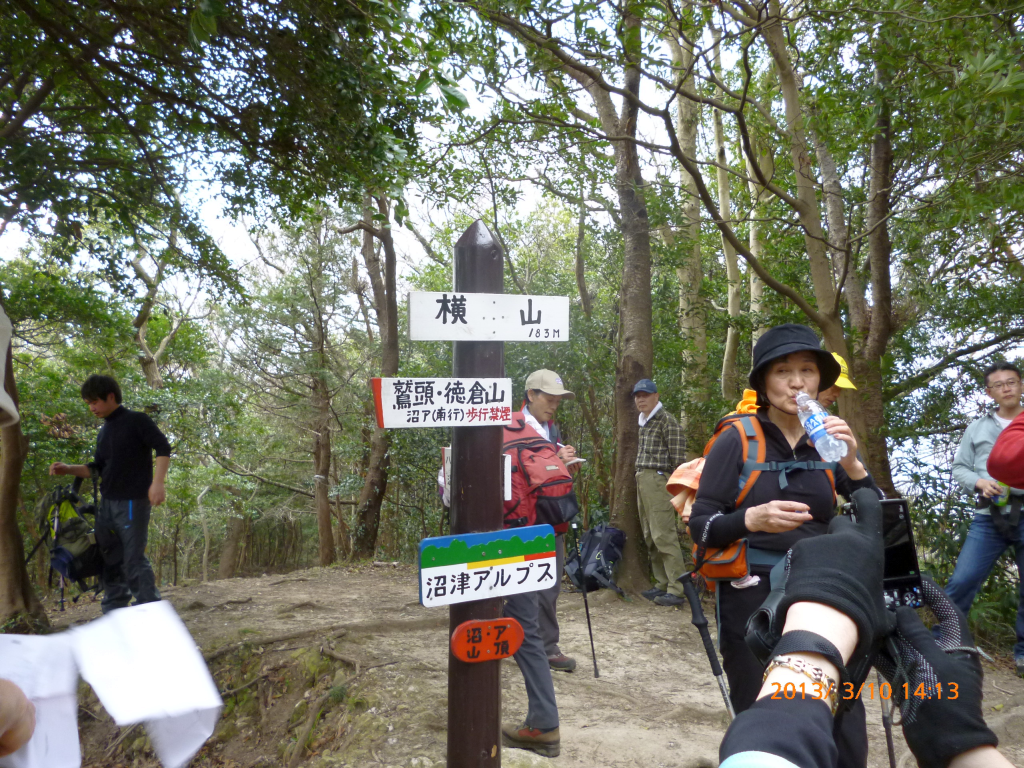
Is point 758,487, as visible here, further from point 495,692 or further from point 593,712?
point 593,712

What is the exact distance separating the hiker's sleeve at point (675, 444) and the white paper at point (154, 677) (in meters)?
5.74

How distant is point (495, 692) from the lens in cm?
247

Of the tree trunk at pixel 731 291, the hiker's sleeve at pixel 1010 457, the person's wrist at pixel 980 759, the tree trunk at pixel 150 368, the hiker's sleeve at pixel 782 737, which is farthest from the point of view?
the tree trunk at pixel 150 368

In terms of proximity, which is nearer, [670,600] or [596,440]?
[670,600]

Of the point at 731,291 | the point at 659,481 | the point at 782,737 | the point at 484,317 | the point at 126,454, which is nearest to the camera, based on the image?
the point at 782,737

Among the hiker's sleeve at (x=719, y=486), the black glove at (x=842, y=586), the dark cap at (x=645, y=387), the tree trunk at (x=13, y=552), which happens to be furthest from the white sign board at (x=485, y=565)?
the tree trunk at (x=13, y=552)

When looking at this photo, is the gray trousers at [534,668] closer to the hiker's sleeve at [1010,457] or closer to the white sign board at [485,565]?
the white sign board at [485,565]

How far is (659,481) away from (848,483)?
13.6 feet

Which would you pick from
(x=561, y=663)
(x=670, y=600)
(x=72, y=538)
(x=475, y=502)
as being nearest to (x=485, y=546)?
(x=475, y=502)

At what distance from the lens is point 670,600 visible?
6.38m

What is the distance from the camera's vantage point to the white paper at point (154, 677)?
1.09 metres

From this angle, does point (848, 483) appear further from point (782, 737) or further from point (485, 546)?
point (782, 737)

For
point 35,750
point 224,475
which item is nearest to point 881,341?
point 35,750

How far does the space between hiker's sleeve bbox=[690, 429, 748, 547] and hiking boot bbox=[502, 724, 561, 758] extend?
1801 mm
